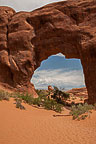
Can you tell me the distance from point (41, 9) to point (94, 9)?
750 cm

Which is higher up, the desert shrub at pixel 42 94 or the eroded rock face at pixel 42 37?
the eroded rock face at pixel 42 37

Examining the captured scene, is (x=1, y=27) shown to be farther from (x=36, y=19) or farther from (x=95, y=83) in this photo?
(x=95, y=83)

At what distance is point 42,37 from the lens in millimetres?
18953

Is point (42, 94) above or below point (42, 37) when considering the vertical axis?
below

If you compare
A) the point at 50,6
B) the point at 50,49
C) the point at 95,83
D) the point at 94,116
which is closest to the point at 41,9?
the point at 50,6

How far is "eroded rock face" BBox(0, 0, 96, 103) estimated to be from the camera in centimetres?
1747

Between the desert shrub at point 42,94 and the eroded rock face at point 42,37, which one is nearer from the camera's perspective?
the eroded rock face at point 42,37

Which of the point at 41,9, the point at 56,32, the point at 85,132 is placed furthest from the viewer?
the point at 41,9

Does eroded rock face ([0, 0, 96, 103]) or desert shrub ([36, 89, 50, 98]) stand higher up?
eroded rock face ([0, 0, 96, 103])

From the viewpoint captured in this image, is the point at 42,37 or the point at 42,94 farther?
the point at 42,94

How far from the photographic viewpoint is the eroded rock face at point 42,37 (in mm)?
17469

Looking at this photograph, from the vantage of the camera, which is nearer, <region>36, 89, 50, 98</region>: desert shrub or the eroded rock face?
the eroded rock face

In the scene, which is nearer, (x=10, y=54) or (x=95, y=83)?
(x=95, y=83)

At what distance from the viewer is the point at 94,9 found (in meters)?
17.3
